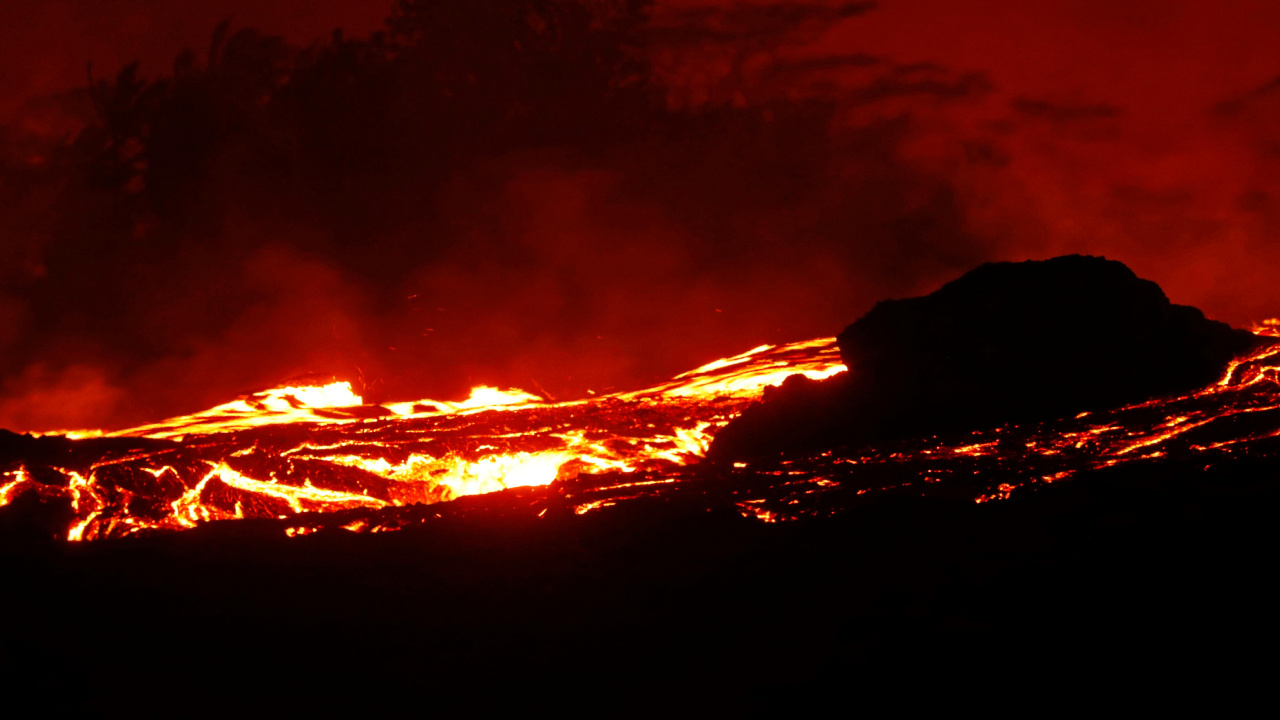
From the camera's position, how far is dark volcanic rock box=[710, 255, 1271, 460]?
24.3 ft

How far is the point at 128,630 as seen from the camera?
339 centimetres

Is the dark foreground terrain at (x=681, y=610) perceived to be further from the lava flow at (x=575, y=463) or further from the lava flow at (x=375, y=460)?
the lava flow at (x=375, y=460)

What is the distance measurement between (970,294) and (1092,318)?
0.91 metres

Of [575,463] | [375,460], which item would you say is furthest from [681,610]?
[375,460]

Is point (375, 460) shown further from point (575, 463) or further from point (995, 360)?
point (995, 360)

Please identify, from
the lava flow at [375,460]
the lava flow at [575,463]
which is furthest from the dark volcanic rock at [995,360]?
the lava flow at [375,460]

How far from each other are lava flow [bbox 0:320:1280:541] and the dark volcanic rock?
452mm

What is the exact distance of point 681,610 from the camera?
11.2 ft

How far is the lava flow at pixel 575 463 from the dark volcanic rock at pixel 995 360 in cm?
45

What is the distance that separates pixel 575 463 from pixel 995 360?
3194 mm

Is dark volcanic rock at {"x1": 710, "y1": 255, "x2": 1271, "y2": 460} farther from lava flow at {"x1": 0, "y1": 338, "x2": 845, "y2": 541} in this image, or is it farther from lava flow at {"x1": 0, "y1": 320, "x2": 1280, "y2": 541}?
lava flow at {"x1": 0, "y1": 338, "x2": 845, "y2": 541}

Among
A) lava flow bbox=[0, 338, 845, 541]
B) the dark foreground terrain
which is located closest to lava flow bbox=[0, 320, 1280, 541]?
lava flow bbox=[0, 338, 845, 541]

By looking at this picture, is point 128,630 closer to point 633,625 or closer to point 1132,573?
point 633,625

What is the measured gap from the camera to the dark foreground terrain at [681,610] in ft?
9.67
